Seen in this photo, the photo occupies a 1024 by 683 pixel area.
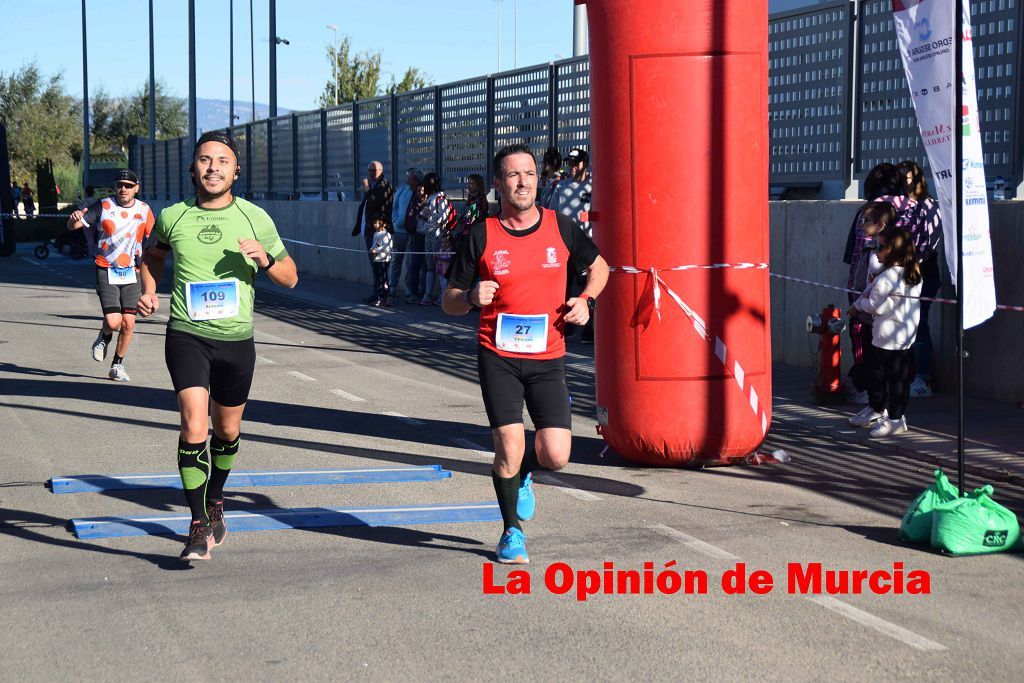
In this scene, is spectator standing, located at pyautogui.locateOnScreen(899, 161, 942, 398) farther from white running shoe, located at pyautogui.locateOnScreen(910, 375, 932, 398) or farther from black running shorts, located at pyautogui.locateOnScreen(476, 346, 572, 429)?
black running shorts, located at pyautogui.locateOnScreen(476, 346, 572, 429)

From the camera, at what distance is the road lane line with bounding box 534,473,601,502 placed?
307 inches

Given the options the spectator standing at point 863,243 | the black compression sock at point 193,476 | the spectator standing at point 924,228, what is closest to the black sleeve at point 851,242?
the spectator standing at point 863,243

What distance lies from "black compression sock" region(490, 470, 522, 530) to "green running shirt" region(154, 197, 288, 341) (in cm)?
137

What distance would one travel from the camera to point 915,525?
6.68m

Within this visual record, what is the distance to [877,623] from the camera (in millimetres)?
5402

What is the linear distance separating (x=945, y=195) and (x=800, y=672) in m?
3.27

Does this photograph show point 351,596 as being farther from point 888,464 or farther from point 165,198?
point 165,198

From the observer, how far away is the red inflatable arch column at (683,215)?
8.37 m

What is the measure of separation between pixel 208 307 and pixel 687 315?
3.18 meters

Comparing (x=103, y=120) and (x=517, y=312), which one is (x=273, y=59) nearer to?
(x=517, y=312)

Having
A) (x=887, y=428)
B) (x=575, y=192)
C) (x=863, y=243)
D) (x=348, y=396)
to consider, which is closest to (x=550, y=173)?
(x=575, y=192)

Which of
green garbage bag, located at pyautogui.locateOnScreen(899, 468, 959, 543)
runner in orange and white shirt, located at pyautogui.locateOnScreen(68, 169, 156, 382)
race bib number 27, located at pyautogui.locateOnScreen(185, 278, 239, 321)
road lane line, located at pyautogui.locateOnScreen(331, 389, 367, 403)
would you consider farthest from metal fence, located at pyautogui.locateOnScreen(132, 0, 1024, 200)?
race bib number 27, located at pyautogui.locateOnScreen(185, 278, 239, 321)

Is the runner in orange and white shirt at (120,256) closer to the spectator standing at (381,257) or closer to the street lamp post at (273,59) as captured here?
the spectator standing at (381,257)

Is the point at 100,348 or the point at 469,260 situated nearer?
the point at 469,260
